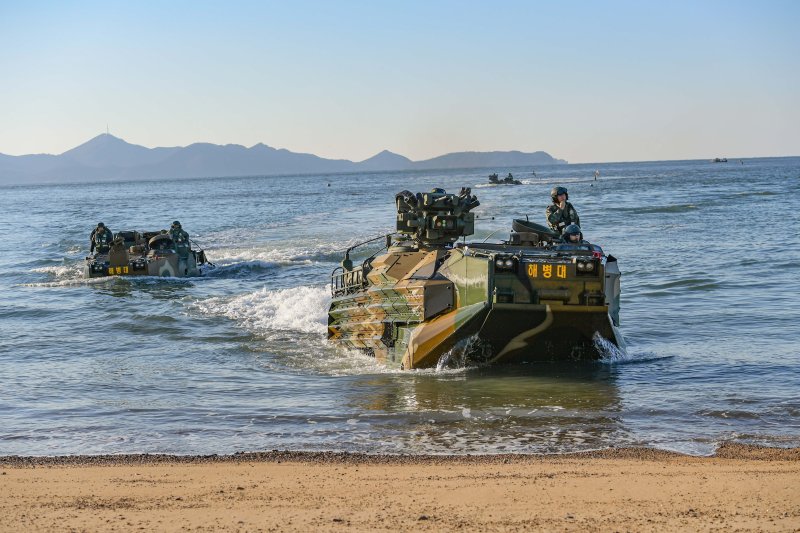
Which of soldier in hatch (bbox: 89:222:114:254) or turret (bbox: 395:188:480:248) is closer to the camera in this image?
turret (bbox: 395:188:480:248)

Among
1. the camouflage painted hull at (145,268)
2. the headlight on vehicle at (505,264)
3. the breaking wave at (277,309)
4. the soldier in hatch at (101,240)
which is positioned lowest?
the breaking wave at (277,309)

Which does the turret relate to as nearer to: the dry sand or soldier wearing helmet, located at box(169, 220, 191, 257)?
the dry sand

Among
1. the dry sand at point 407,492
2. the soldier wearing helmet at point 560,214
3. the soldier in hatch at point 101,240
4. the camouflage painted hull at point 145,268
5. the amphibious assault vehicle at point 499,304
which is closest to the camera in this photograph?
the dry sand at point 407,492

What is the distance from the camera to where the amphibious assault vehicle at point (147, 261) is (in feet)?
96.6

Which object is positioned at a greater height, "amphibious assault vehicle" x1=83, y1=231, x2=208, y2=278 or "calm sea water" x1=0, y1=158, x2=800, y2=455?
"amphibious assault vehicle" x1=83, y1=231, x2=208, y2=278

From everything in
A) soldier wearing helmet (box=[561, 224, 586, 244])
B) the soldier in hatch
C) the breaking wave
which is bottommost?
the breaking wave

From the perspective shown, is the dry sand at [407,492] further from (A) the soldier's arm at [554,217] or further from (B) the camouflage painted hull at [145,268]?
(B) the camouflage painted hull at [145,268]

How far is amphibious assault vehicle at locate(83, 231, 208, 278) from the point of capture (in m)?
29.4

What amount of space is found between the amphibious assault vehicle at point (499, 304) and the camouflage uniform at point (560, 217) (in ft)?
2.38

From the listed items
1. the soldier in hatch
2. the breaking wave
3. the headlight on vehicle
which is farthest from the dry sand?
the soldier in hatch

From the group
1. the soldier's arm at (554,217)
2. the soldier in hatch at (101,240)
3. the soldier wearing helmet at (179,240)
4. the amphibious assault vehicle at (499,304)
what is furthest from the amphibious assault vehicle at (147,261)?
the soldier's arm at (554,217)

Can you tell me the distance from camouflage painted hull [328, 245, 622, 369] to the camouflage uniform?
1.41 m

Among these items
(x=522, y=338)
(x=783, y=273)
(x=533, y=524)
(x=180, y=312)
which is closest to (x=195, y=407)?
(x=522, y=338)

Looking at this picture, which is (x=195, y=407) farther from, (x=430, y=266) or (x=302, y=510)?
(x=302, y=510)
